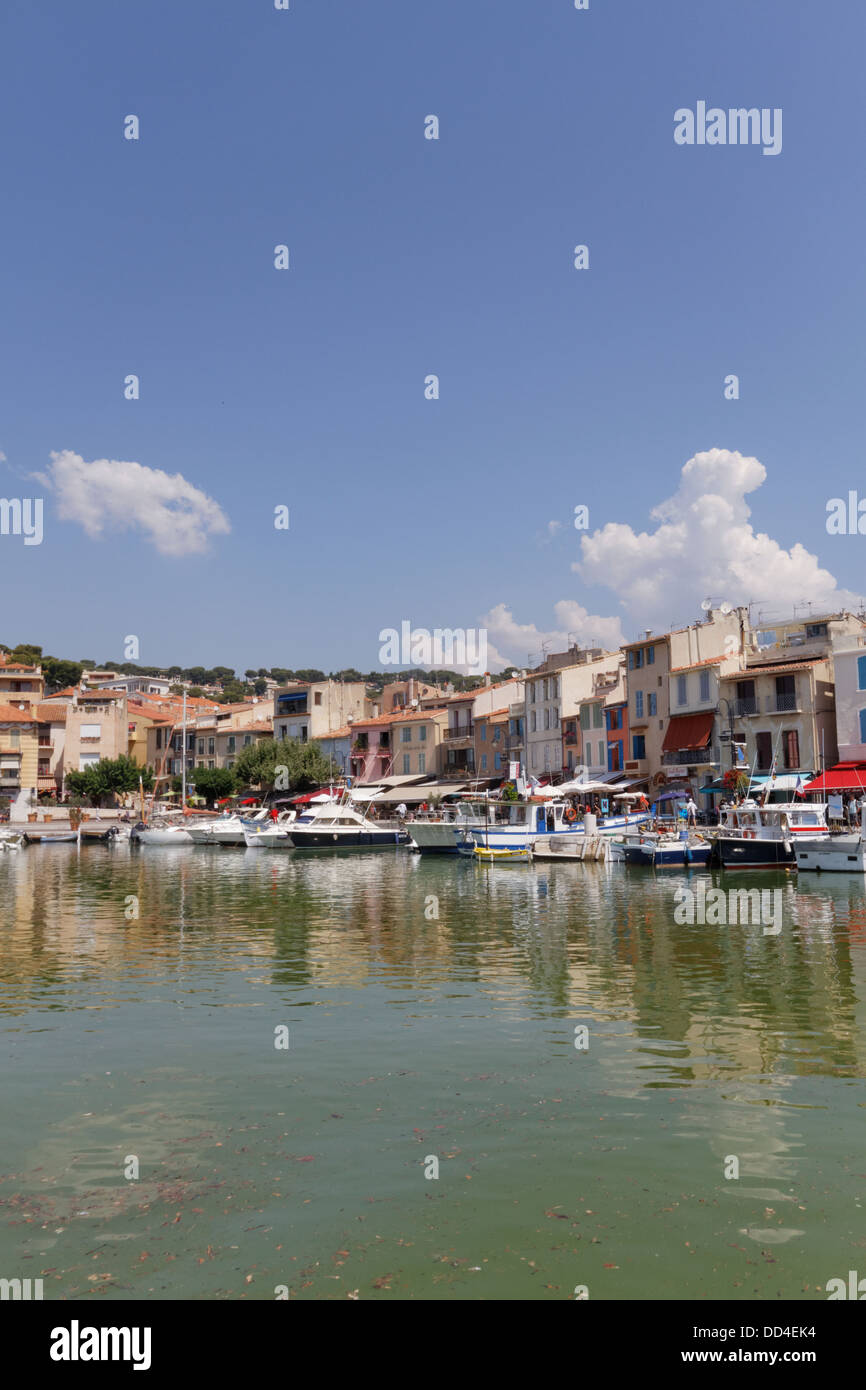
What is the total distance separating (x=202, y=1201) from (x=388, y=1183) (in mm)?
1551

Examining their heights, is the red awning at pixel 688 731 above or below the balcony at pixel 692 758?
above

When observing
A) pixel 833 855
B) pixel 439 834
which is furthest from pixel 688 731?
pixel 833 855

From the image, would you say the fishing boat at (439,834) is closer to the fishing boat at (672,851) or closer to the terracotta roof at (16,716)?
the fishing boat at (672,851)

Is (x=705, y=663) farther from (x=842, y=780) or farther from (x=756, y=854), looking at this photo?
(x=756, y=854)

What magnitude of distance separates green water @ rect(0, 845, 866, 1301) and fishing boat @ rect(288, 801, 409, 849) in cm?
4184

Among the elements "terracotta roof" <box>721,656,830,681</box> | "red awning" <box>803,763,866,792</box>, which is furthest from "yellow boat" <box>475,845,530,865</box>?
"terracotta roof" <box>721,656,830,681</box>

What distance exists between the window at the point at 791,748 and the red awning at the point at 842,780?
3.48 meters

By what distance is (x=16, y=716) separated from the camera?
314ft

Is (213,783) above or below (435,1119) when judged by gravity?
above

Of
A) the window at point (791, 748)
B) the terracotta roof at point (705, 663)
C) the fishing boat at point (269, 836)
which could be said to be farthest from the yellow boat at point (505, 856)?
the fishing boat at point (269, 836)

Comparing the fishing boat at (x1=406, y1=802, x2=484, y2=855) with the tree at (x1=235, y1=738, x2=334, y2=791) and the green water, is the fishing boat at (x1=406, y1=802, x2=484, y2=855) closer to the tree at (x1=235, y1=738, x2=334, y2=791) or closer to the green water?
the tree at (x1=235, y1=738, x2=334, y2=791)

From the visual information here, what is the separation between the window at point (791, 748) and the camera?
55.9 metres

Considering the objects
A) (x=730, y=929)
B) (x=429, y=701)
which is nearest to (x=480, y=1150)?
(x=730, y=929)

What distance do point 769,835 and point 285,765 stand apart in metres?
51.2
